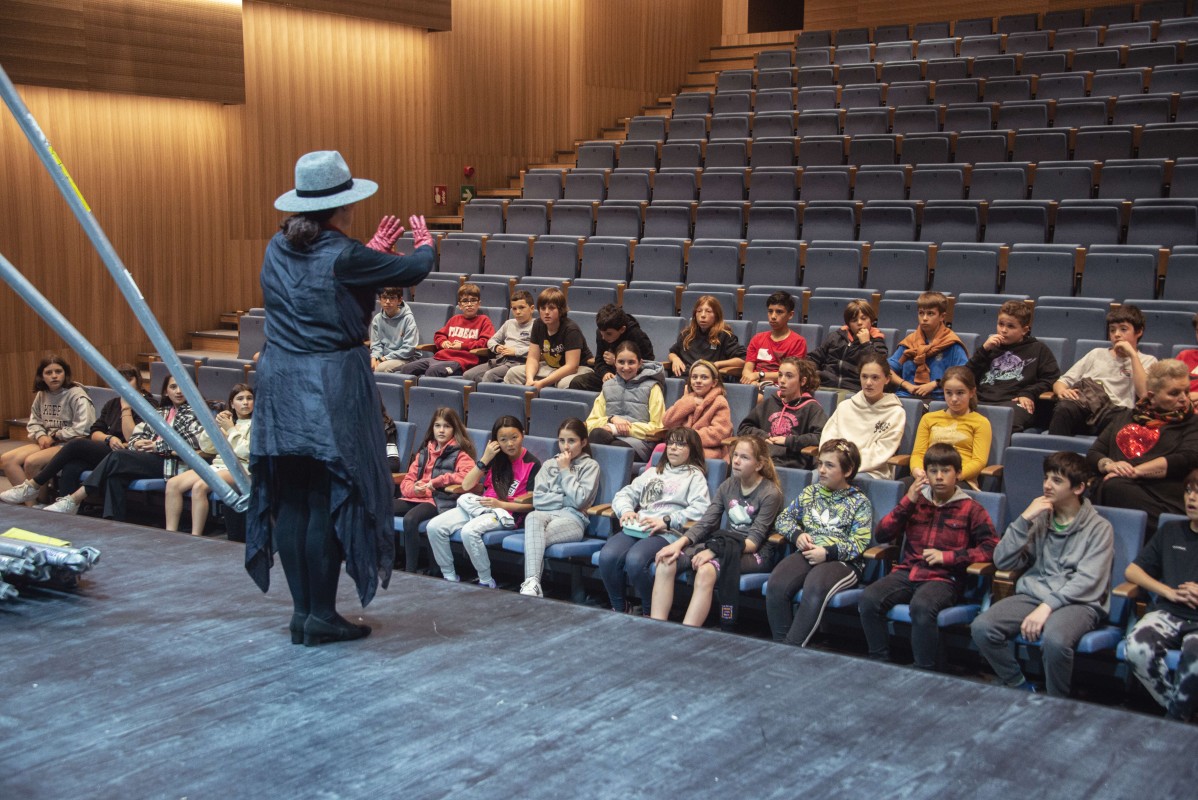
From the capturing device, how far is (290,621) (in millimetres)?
Answer: 2270

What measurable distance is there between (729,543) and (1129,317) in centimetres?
168

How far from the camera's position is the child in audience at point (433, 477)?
4.16 meters

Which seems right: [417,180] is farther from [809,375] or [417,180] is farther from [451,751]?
[451,751]

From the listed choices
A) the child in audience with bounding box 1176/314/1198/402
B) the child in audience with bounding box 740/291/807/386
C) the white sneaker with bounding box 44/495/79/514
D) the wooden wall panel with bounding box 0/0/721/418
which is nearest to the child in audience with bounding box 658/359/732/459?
the child in audience with bounding box 740/291/807/386

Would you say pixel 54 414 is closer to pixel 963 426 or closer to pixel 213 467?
pixel 213 467

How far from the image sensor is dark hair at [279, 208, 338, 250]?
6.97 ft

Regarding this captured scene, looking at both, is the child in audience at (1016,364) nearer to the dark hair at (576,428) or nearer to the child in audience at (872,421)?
the child in audience at (872,421)

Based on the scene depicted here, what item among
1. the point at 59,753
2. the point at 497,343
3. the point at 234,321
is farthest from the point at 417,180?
the point at 59,753

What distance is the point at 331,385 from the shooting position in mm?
2117

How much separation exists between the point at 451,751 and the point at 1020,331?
10.4ft

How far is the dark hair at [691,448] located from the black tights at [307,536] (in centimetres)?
183

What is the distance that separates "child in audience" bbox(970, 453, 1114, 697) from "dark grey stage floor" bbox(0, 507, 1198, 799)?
118 cm

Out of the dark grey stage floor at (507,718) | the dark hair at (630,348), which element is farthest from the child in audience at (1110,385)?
the dark grey stage floor at (507,718)

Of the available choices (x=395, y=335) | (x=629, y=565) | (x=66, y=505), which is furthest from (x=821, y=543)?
(x=66, y=505)
